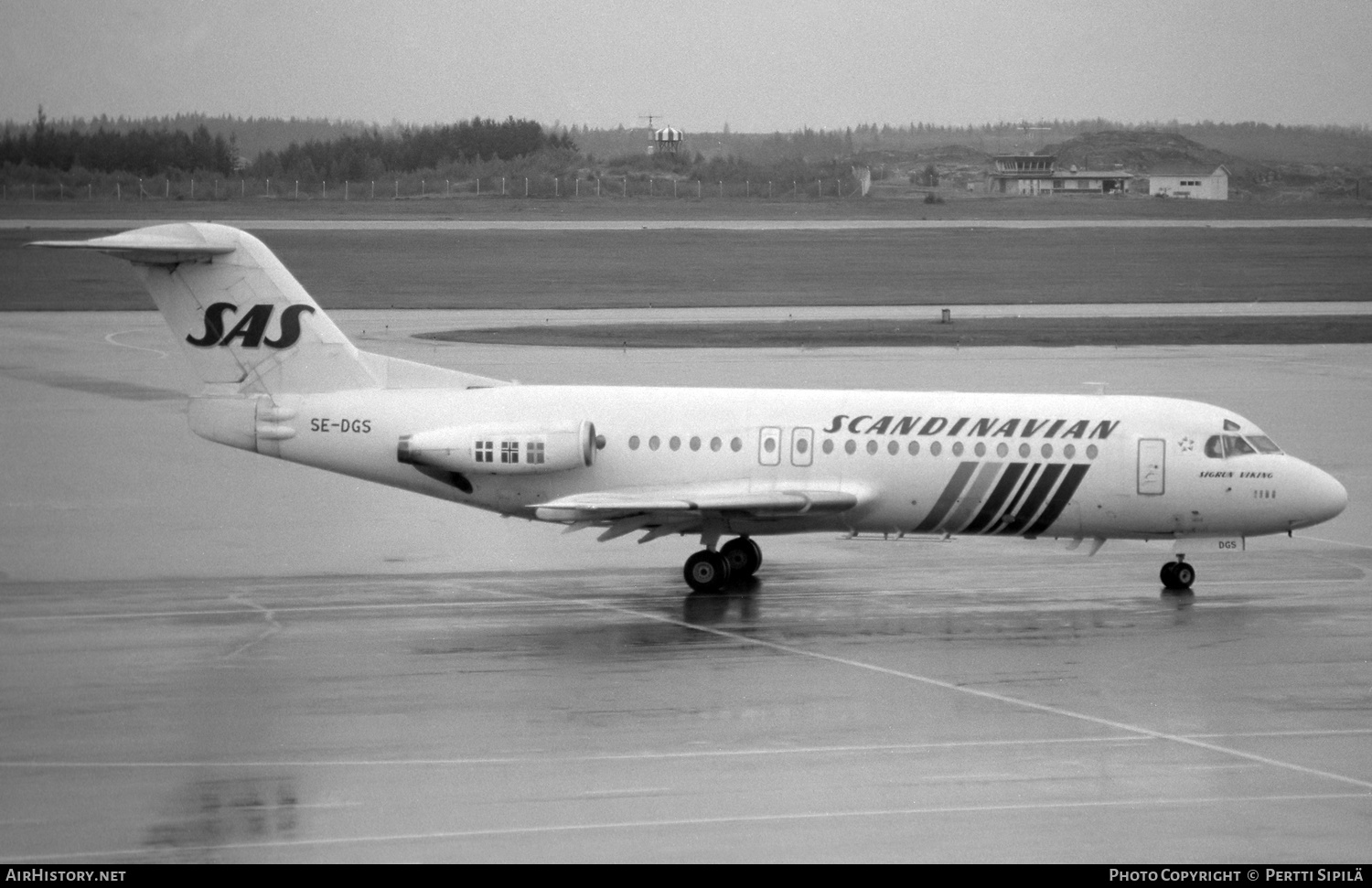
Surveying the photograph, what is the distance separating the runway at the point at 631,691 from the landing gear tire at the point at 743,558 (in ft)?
2.80

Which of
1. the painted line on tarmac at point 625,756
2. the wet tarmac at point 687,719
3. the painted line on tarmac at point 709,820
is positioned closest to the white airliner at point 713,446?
the wet tarmac at point 687,719

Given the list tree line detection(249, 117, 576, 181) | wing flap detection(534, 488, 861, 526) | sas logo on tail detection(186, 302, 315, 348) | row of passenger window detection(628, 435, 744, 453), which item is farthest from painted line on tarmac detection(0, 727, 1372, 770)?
tree line detection(249, 117, 576, 181)

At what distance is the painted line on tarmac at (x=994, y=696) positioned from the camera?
17000 mm

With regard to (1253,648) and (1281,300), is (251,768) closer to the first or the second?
(1253,648)

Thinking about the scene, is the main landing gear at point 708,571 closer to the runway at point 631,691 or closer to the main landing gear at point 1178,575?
the runway at point 631,691

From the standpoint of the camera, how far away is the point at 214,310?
26734 mm

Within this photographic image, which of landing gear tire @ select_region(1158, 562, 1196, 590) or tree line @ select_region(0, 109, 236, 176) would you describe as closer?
landing gear tire @ select_region(1158, 562, 1196, 590)

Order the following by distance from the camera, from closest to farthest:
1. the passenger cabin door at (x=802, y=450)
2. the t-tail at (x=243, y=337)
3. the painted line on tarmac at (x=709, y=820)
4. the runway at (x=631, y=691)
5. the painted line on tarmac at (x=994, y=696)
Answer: the painted line on tarmac at (x=709, y=820), the runway at (x=631, y=691), the painted line on tarmac at (x=994, y=696), the passenger cabin door at (x=802, y=450), the t-tail at (x=243, y=337)

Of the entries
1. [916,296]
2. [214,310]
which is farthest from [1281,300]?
[214,310]

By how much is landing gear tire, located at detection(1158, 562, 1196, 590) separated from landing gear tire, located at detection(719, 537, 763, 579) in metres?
6.28

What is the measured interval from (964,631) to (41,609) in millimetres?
12966

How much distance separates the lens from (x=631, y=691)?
1970cm

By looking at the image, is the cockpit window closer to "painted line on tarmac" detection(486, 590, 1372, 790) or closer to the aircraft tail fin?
"painted line on tarmac" detection(486, 590, 1372, 790)

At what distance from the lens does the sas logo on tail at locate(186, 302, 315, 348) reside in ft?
87.7
